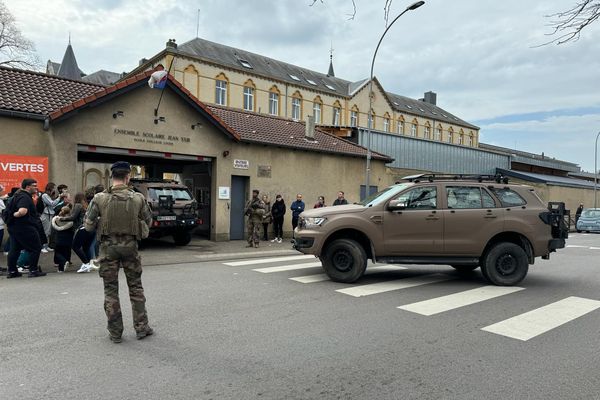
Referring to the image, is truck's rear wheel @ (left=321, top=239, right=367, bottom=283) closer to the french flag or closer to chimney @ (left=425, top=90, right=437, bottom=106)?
the french flag

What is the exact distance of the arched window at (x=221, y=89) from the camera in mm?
41250

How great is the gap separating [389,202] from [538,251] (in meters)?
2.86

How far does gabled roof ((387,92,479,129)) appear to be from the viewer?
63.8 metres

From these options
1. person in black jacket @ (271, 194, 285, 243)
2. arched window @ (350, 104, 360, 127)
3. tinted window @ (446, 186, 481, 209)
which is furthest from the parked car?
arched window @ (350, 104, 360, 127)

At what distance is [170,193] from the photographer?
13070 mm

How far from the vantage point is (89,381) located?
3730 mm

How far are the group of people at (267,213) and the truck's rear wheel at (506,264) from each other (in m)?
7.26

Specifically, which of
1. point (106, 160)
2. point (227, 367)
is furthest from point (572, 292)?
point (106, 160)

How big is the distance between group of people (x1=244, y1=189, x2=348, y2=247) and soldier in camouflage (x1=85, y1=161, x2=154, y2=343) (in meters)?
8.76

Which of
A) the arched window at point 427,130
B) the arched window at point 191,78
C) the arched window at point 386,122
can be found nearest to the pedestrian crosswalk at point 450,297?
the arched window at point 191,78

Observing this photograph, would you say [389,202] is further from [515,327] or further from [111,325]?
[111,325]

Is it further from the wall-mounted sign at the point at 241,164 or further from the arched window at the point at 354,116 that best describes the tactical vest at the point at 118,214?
the arched window at the point at 354,116

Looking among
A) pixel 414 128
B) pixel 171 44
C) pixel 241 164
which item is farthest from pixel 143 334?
pixel 414 128

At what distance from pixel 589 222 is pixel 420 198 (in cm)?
2420
